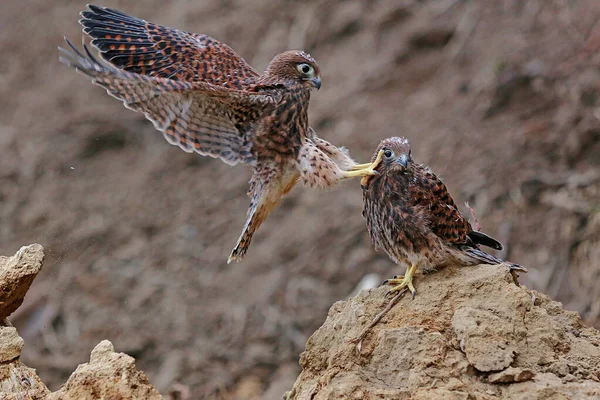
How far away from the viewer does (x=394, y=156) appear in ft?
15.6

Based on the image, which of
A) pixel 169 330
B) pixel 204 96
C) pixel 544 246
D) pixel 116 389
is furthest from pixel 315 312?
pixel 116 389

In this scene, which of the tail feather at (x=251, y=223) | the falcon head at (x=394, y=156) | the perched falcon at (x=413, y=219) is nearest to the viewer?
the perched falcon at (x=413, y=219)

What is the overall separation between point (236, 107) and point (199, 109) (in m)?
0.23

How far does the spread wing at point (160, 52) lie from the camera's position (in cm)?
555

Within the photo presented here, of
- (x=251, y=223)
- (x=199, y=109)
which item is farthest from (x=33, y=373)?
(x=199, y=109)

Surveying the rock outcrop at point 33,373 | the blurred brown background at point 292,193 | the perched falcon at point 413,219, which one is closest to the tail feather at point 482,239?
the perched falcon at point 413,219

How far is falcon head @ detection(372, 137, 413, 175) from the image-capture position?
15.5 feet

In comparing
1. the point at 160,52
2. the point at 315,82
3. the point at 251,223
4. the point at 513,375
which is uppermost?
the point at 160,52

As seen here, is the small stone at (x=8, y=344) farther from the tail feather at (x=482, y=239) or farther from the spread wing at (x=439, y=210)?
the tail feather at (x=482, y=239)

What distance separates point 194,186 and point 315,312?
276cm

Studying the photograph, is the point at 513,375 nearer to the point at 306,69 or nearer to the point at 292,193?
the point at 306,69

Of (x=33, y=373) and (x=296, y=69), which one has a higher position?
(x=296, y=69)

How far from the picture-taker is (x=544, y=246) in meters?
8.37

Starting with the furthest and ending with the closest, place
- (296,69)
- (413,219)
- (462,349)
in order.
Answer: (296,69)
(413,219)
(462,349)
